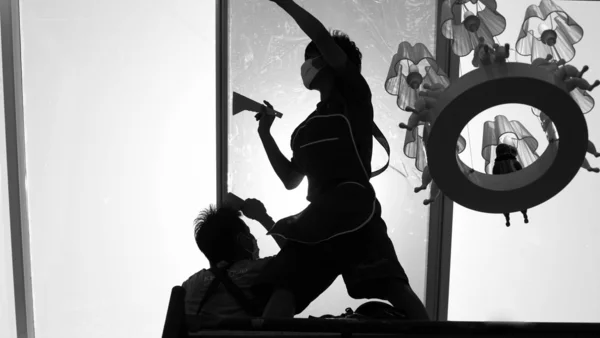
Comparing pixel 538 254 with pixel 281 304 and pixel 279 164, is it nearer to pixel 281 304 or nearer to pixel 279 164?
pixel 279 164

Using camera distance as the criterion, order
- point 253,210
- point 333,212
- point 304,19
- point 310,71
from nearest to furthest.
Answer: point 304,19, point 333,212, point 310,71, point 253,210

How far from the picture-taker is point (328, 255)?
2064 millimetres

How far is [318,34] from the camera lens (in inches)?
78.4

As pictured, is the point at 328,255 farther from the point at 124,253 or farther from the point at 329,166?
the point at 124,253

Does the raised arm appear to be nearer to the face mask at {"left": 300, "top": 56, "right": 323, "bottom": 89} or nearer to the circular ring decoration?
the face mask at {"left": 300, "top": 56, "right": 323, "bottom": 89}

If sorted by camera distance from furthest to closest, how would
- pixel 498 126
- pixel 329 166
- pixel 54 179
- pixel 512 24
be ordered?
pixel 54 179, pixel 512 24, pixel 498 126, pixel 329 166

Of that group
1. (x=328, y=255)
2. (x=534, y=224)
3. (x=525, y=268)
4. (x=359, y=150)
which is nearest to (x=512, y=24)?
(x=534, y=224)

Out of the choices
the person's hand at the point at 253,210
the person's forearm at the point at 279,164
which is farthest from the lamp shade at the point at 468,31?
the person's hand at the point at 253,210

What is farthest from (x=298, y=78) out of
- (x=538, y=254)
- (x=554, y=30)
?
(x=554, y=30)

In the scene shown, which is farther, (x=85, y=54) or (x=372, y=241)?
(x=85, y=54)

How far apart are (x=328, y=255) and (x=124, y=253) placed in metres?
2.62

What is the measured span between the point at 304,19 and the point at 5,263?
3.02 m

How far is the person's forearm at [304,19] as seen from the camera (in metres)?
1.94

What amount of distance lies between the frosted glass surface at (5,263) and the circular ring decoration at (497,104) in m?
2.95
